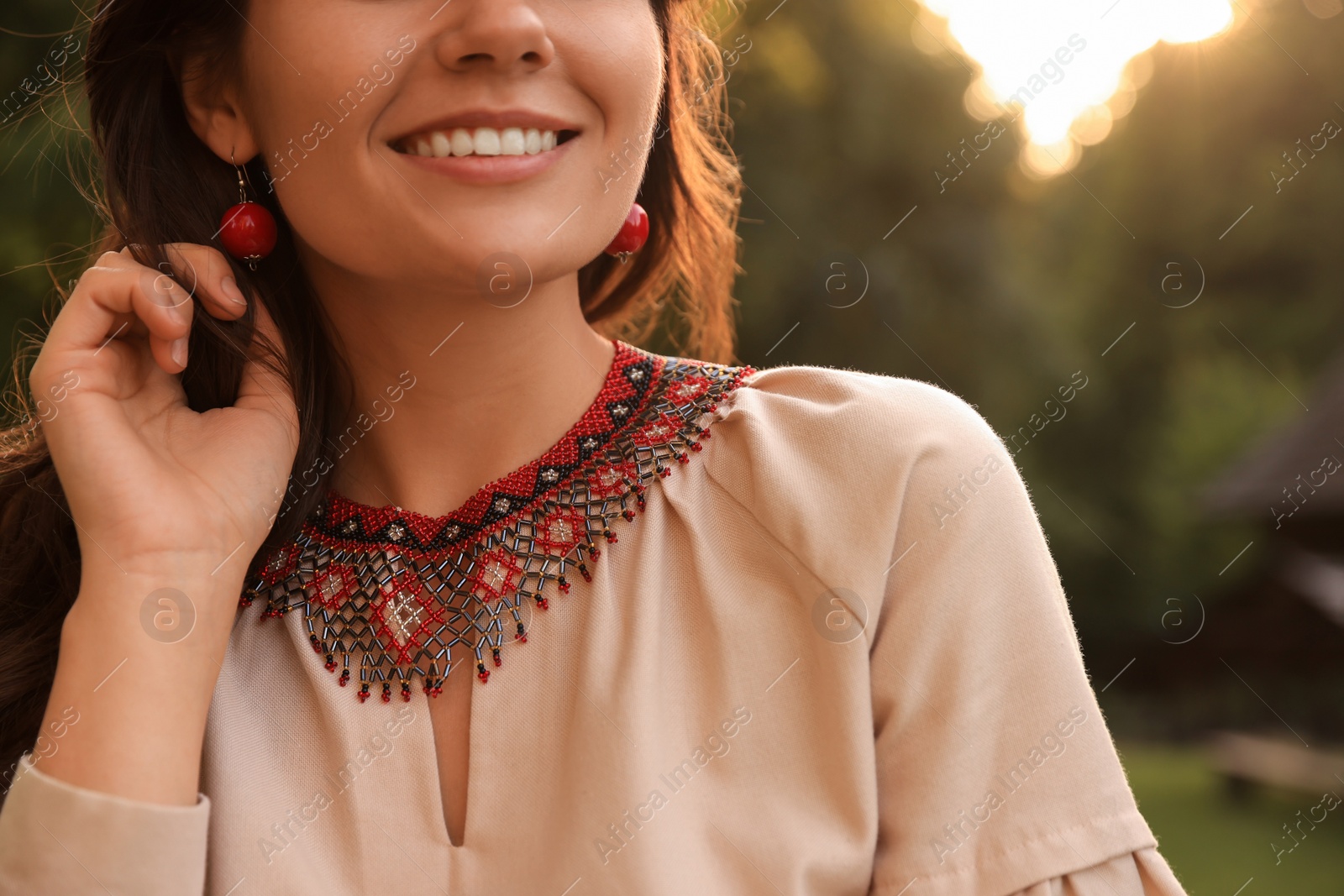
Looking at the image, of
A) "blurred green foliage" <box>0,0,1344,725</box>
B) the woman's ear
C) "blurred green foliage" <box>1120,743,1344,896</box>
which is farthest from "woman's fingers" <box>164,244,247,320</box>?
"blurred green foliage" <box>1120,743,1344,896</box>

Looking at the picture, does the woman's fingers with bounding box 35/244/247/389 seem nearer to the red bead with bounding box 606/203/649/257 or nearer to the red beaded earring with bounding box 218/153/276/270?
the red beaded earring with bounding box 218/153/276/270

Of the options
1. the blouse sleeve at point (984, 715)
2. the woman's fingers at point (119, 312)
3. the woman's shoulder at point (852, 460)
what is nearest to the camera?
the blouse sleeve at point (984, 715)

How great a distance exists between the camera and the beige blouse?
151cm

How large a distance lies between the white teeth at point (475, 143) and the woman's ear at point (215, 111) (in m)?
0.36

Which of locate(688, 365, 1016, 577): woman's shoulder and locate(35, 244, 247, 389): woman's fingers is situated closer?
locate(688, 365, 1016, 577): woman's shoulder

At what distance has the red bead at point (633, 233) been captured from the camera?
207 centimetres

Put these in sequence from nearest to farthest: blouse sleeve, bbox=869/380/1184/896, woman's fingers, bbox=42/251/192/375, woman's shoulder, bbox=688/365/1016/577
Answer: blouse sleeve, bbox=869/380/1184/896
woman's shoulder, bbox=688/365/1016/577
woman's fingers, bbox=42/251/192/375

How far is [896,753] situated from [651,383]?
26.8 inches

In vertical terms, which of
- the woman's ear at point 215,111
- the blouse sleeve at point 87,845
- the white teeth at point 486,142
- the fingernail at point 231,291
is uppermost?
the white teeth at point 486,142

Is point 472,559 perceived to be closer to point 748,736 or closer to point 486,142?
point 748,736

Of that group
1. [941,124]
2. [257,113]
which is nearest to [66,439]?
[257,113]

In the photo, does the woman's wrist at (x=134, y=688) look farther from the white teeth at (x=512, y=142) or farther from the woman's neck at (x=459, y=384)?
the white teeth at (x=512, y=142)

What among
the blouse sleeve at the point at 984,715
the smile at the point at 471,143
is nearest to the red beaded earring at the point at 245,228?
the smile at the point at 471,143

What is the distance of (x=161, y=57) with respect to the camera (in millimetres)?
1904
